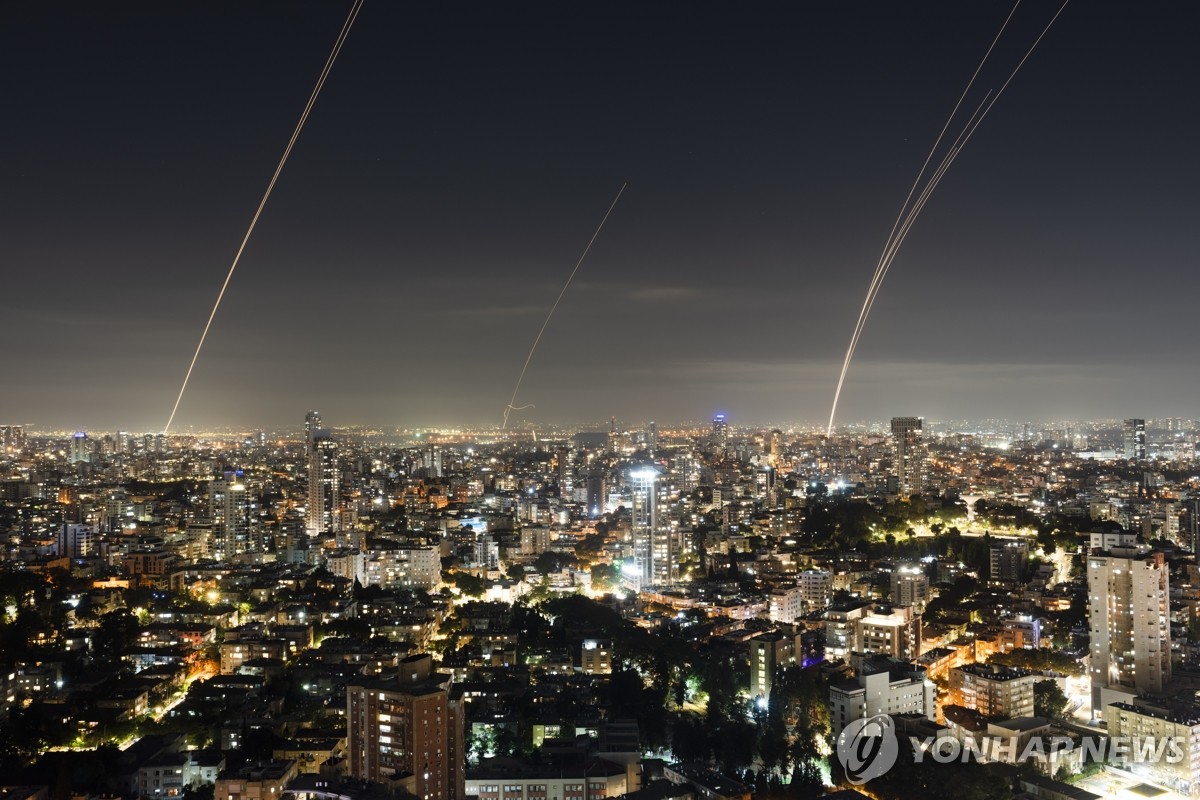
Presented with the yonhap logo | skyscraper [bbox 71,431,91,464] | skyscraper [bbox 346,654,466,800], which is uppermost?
skyscraper [bbox 71,431,91,464]

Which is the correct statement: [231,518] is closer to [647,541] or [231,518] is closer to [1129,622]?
[647,541]

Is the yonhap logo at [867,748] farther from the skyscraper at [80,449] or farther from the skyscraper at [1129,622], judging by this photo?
the skyscraper at [80,449]

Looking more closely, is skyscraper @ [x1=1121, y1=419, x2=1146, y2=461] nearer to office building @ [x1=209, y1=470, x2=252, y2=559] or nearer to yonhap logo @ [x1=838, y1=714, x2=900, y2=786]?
office building @ [x1=209, y1=470, x2=252, y2=559]

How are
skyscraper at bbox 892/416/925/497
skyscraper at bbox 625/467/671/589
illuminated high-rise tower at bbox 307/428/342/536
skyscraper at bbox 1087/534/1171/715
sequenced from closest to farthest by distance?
skyscraper at bbox 1087/534/1171/715 → skyscraper at bbox 625/467/671/589 → illuminated high-rise tower at bbox 307/428/342/536 → skyscraper at bbox 892/416/925/497

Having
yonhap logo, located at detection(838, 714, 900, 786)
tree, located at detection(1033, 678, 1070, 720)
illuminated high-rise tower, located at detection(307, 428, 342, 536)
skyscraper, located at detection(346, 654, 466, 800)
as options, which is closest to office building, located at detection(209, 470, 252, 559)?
illuminated high-rise tower, located at detection(307, 428, 342, 536)

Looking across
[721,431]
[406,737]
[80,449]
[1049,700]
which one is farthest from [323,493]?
[721,431]

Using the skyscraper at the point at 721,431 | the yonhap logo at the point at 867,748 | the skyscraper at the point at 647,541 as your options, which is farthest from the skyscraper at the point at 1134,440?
the yonhap logo at the point at 867,748
